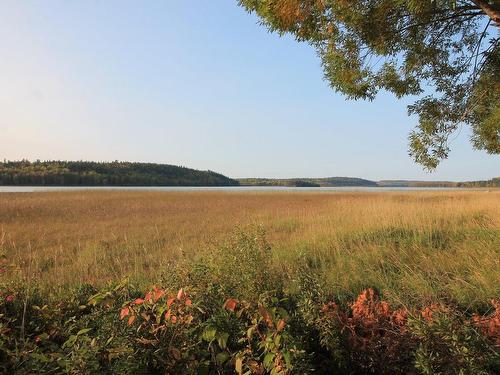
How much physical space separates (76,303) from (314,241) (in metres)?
5.60

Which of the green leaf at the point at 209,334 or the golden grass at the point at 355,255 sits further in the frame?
the golden grass at the point at 355,255

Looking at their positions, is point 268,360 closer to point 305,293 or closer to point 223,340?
point 223,340

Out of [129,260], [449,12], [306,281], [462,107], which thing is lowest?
[129,260]

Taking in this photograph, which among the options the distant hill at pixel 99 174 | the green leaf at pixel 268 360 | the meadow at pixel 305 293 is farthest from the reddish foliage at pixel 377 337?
the distant hill at pixel 99 174

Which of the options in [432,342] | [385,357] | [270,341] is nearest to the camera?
[270,341]

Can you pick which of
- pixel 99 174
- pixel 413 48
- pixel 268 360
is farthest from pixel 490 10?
pixel 99 174

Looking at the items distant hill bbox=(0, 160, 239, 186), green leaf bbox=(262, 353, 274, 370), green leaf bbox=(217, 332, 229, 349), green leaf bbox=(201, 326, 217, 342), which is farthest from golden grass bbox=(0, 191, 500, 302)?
distant hill bbox=(0, 160, 239, 186)

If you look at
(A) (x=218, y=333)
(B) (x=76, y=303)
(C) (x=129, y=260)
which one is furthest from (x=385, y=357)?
(C) (x=129, y=260)

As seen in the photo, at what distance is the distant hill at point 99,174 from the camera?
10544 centimetres

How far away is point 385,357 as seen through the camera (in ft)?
9.98

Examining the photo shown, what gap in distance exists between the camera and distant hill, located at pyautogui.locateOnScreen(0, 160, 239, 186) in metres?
105

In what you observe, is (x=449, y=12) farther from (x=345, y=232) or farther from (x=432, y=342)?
(x=432, y=342)

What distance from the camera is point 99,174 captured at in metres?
119

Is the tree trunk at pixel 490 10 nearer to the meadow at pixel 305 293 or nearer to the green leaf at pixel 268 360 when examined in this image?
the meadow at pixel 305 293
